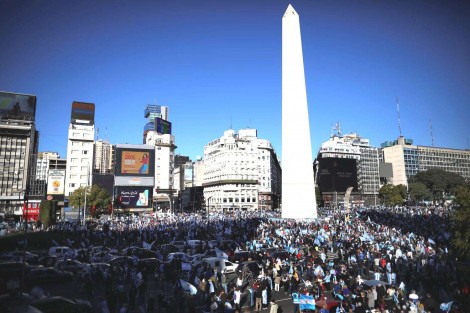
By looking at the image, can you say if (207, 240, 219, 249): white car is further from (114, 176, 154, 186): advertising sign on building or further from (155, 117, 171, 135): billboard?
(155, 117, 171, 135): billboard

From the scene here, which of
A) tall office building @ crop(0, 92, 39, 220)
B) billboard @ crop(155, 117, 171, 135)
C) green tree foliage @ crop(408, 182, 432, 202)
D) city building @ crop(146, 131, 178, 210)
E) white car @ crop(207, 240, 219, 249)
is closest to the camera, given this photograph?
white car @ crop(207, 240, 219, 249)

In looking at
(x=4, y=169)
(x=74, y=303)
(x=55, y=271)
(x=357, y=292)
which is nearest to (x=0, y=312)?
(x=74, y=303)

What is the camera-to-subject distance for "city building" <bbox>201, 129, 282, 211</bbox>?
10331 centimetres

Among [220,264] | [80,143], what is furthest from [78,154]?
[220,264]

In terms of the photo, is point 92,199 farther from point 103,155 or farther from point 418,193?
point 103,155

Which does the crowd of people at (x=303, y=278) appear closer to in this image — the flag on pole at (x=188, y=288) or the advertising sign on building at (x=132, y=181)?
the flag on pole at (x=188, y=288)

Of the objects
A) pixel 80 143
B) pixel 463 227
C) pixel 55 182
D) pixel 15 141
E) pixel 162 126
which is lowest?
pixel 463 227

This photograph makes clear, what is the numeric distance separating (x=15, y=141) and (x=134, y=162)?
3344 centimetres

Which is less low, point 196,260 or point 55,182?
point 55,182

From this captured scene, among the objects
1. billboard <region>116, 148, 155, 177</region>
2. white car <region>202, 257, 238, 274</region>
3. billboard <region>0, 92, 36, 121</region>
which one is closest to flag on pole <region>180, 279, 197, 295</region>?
white car <region>202, 257, 238, 274</region>

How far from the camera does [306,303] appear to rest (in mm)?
11156

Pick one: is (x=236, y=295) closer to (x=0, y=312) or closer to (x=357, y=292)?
(x=357, y=292)

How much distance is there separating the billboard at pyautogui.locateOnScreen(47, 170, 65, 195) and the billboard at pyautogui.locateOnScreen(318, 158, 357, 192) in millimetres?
68133

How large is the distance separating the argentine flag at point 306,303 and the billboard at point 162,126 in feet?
323
